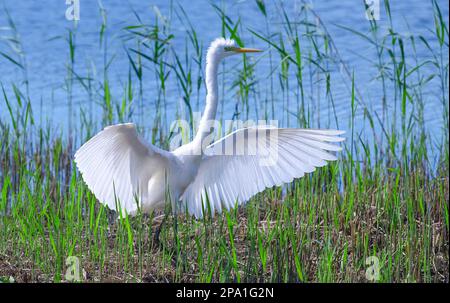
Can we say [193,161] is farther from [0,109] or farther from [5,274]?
[0,109]

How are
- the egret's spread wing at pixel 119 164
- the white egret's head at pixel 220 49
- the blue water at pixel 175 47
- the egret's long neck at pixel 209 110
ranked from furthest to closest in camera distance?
the blue water at pixel 175 47 → the white egret's head at pixel 220 49 → the egret's long neck at pixel 209 110 → the egret's spread wing at pixel 119 164

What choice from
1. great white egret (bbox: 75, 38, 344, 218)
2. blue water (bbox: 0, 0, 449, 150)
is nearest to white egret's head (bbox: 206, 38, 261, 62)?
great white egret (bbox: 75, 38, 344, 218)

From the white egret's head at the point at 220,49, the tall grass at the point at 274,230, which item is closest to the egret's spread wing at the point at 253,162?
the tall grass at the point at 274,230

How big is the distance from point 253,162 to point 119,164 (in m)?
0.75

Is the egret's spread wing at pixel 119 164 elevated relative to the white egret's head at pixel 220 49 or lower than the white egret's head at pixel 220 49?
lower

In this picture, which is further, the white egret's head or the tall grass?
the white egret's head

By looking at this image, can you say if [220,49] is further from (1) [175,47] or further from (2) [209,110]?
(1) [175,47]

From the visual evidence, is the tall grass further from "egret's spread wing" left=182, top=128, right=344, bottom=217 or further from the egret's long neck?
the egret's long neck

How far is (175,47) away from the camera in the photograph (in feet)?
30.0

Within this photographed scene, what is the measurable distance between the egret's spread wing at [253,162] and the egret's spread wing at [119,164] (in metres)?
0.28

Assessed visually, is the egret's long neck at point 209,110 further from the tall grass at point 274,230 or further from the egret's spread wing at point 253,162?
the tall grass at point 274,230

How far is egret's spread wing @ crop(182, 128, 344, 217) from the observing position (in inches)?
174

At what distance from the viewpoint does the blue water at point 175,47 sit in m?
7.51

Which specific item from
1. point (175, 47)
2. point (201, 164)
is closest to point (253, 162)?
point (201, 164)
